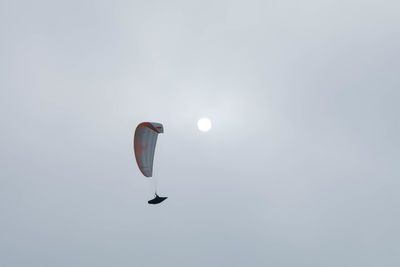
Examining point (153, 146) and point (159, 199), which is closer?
point (159, 199)

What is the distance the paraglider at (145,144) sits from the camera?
41094 mm

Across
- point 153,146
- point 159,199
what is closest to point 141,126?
point 153,146

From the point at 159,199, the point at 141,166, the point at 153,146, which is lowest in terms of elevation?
the point at 159,199

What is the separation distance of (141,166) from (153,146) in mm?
3211

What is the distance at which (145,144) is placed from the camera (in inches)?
1668

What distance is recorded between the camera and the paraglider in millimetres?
41094

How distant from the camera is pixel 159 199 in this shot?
38.3 m

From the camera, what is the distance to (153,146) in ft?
143

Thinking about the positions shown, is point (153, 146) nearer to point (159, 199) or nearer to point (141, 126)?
point (141, 126)

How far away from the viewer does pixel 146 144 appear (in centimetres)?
4241

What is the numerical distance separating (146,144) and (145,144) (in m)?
0.13

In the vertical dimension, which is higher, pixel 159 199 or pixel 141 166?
pixel 141 166

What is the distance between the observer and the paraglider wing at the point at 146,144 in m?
41.1

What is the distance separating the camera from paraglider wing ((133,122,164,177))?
135 ft
